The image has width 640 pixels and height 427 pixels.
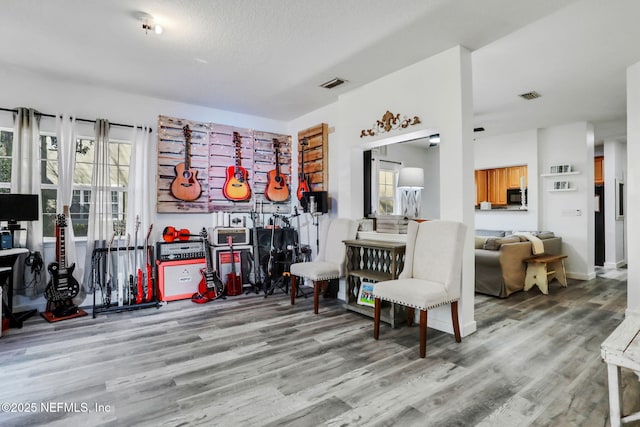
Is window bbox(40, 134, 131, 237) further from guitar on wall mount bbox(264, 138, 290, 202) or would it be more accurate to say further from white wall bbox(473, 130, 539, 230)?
white wall bbox(473, 130, 539, 230)

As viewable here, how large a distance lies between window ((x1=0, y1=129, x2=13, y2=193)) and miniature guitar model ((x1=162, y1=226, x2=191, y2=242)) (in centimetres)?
168

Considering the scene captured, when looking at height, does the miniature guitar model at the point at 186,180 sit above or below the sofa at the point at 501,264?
above

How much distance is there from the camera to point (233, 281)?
4.70 metres

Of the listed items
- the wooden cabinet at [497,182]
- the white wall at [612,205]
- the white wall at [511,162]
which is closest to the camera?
the white wall at [511,162]

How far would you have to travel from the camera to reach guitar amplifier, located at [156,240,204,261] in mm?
4359

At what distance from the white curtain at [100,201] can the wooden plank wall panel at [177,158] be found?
601 mm

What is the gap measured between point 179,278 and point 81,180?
1.71 metres

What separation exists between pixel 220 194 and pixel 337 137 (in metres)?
1.93

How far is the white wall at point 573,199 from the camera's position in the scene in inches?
225

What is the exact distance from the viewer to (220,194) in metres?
5.10

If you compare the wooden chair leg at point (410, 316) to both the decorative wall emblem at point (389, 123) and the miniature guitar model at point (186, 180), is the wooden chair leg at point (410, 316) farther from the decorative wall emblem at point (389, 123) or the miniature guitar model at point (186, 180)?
the miniature guitar model at point (186, 180)

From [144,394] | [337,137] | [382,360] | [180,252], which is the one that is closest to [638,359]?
[382,360]

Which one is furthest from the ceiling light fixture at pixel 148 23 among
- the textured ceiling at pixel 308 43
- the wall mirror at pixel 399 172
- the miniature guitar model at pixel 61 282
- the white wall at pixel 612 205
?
the white wall at pixel 612 205

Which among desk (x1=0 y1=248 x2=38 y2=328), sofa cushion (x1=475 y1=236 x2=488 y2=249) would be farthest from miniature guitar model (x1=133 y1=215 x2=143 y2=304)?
sofa cushion (x1=475 y1=236 x2=488 y2=249)
